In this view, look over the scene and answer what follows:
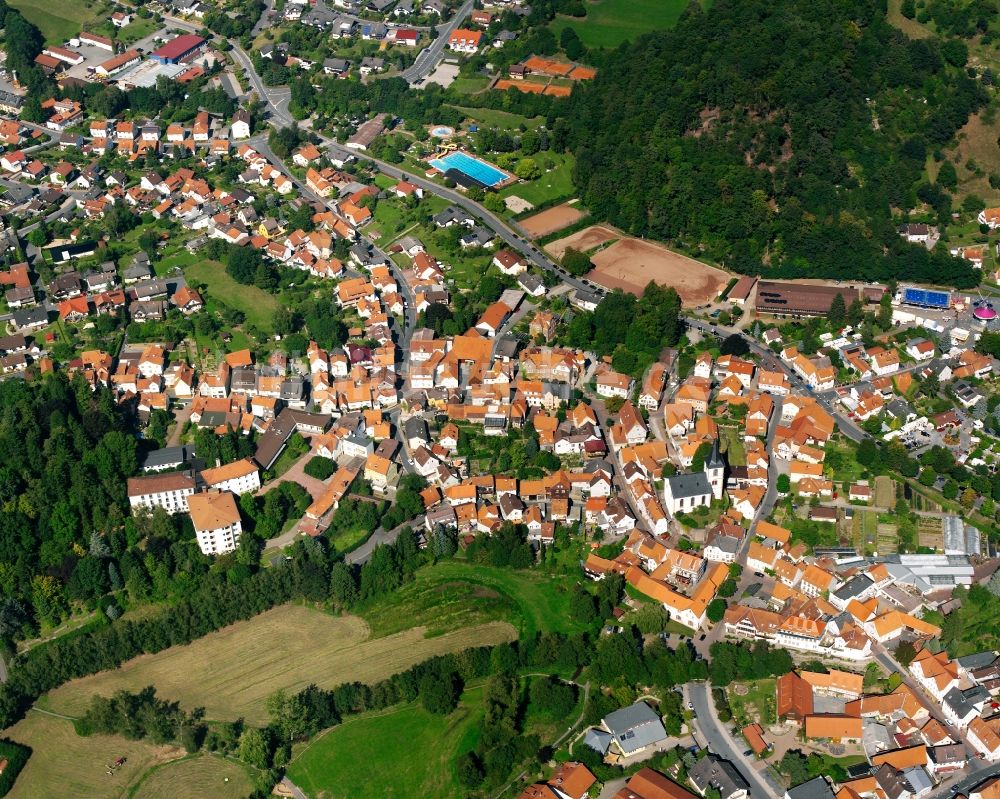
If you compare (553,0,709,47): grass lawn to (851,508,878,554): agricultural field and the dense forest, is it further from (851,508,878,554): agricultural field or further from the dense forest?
(851,508,878,554): agricultural field

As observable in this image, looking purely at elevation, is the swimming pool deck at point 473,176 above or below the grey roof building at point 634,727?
above

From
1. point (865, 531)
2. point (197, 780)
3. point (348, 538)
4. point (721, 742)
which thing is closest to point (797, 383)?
point (865, 531)

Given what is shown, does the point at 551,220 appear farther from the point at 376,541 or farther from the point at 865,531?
the point at 865,531

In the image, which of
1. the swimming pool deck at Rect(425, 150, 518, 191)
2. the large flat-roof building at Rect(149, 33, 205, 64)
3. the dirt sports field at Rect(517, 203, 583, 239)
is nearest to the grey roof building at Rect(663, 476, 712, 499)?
the dirt sports field at Rect(517, 203, 583, 239)

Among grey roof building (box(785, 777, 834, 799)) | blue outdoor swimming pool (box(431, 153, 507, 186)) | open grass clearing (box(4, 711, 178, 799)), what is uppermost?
blue outdoor swimming pool (box(431, 153, 507, 186))

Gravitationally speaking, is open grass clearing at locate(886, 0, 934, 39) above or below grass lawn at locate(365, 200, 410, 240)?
above

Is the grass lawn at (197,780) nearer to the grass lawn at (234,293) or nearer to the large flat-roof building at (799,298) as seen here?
the grass lawn at (234,293)

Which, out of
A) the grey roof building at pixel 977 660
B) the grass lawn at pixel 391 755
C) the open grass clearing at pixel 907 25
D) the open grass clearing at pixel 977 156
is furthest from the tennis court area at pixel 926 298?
the grass lawn at pixel 391 755
